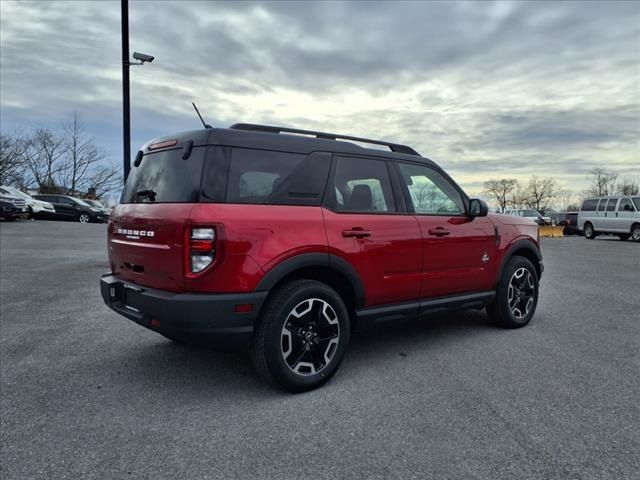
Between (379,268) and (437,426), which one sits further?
(379,268)

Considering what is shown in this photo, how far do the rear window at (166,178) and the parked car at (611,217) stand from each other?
22.2 m

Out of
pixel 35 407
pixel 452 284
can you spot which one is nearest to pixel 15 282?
pixel 35 407

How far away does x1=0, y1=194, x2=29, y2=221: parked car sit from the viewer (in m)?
21.4

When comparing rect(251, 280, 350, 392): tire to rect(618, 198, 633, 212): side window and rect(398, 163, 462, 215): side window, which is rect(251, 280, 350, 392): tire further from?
rect(618, 198, 633, 212): side window

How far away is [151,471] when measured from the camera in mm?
2398

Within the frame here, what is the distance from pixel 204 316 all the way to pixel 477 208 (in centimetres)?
288

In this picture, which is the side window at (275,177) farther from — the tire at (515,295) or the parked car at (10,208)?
the parked car at (10,208)

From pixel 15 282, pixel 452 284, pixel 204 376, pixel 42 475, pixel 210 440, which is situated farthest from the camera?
pixel 15 282

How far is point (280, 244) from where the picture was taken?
3.20m

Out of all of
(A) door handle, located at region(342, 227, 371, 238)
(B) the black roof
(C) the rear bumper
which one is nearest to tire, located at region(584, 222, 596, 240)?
(B) the black roof

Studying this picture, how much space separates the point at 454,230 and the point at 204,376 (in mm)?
2577

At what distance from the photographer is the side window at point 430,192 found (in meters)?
4.26

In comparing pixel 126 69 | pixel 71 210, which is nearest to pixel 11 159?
pixel 71 210

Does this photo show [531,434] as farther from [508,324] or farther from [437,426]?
[508,324]
